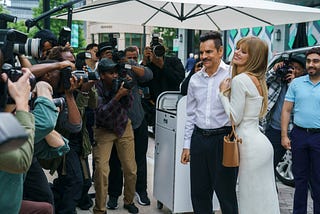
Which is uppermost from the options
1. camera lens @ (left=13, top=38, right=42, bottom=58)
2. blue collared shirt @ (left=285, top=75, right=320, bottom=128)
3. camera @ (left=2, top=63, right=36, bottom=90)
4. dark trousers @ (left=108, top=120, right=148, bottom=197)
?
camera lens @ (left=13, top=38, right=42, bottom=58)

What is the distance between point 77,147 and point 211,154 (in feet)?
4.18

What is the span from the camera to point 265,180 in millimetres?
3760

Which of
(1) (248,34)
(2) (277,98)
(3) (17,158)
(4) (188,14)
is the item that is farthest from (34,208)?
(1) (248,34)

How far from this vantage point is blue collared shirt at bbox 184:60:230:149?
3969mm

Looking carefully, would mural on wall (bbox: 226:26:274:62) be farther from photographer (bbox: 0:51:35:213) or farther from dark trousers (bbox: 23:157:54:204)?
photographer (bbox: 0:51:35:213)

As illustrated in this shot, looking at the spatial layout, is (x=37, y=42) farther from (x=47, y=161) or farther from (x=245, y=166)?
(x=245, y=166)

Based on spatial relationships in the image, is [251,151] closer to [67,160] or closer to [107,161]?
[67,160]

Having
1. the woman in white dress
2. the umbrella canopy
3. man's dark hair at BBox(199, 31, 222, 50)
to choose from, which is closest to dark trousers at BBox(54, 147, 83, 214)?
the woman in white dress

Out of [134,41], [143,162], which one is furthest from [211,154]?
[134,41]

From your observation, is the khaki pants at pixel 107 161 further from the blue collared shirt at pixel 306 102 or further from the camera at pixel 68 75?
the blue collared shirt at pixel 306 102

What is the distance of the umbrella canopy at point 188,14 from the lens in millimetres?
6484

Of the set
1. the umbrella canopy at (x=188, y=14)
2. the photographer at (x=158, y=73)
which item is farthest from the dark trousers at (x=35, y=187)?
the umbrella canopy at (x=188, y=14)

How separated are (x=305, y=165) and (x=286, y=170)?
187 centimetres

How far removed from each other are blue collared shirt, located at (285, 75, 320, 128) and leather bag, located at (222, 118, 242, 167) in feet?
4.30
